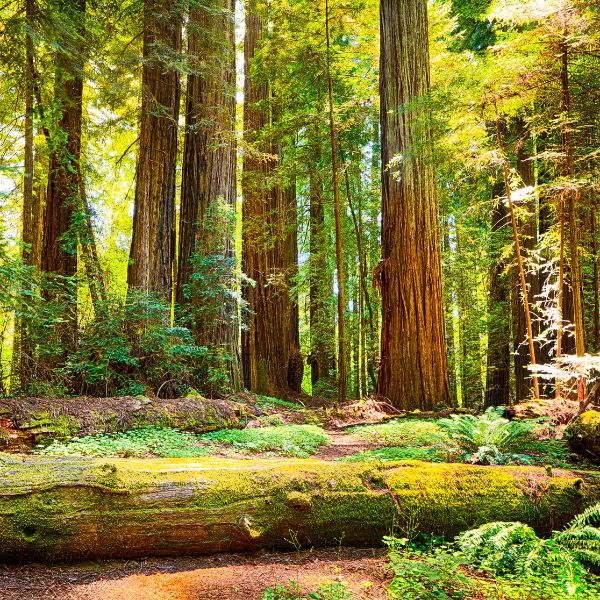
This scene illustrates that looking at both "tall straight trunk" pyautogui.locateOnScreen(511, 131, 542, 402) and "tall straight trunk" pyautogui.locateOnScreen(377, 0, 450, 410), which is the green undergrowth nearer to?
"tall straight trunk" pyautogui.locateOnScreen(377, 0, 450, 410)

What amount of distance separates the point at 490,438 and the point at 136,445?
3797mm

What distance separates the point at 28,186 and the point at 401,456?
788cm

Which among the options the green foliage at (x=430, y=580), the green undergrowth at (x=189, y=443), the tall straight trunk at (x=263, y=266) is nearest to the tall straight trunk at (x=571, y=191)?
the green undergrowth at (x=189, y=443)

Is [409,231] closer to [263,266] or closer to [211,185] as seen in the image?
[211,185]

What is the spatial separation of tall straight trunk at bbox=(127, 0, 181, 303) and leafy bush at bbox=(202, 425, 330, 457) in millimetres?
3815

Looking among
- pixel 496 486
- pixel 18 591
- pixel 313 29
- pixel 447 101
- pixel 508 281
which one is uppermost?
pixel 313 29

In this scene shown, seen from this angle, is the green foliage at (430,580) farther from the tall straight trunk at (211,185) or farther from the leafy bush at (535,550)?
the tall straight trunk at (211,185)

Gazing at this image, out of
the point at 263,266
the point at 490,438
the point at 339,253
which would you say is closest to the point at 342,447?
the point at 490,438

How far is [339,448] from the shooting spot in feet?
19.1

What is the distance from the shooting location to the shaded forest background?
6.64 metres

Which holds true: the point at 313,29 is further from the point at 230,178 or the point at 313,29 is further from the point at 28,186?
the point at 28,186

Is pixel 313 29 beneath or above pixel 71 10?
above

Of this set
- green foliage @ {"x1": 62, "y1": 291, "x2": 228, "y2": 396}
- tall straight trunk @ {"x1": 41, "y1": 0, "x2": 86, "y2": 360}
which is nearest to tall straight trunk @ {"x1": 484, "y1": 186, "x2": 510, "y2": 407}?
green foliage @ {"x1": 62, "y1": 291, "x2": 228, "y2": 396}

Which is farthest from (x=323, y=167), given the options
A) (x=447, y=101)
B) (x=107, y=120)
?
(x=447, y=101)
